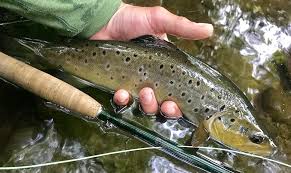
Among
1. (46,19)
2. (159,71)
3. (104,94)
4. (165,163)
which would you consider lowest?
(165,163)

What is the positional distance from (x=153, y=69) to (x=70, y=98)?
0.55 metres

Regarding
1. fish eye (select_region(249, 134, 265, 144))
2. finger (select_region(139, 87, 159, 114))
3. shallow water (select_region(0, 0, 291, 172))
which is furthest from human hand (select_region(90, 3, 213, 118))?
fish eye (select_region(249, 134, 265, 144))

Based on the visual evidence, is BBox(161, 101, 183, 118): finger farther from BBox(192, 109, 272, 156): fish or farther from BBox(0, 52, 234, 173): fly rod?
BBox(0, 52, 234, 173): fly rod

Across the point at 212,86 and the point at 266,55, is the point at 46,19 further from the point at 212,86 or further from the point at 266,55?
the point at 266,55

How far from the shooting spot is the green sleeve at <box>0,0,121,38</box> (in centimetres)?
217

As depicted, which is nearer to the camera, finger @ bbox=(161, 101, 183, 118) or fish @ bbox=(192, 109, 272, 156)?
fish @ bbox=(192, 109, 272, 156)

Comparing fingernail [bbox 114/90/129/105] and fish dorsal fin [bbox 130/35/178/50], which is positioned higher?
fish dorsal fin [bbox 130/35/178/50]

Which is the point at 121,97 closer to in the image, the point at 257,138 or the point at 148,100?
the point at 148,100

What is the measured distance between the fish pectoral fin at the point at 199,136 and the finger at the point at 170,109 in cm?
14

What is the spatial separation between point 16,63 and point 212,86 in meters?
0.96

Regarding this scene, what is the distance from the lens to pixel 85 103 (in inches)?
80.5

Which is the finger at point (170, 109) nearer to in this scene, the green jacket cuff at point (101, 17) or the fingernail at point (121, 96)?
the fingernail at point (121, 96)

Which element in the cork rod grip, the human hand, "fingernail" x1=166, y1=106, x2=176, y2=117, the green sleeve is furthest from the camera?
"fingernail" x1=166, y1=106, x2=176, y2=117

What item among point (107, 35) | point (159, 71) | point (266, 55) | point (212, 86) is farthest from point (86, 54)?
point (266, 55)
